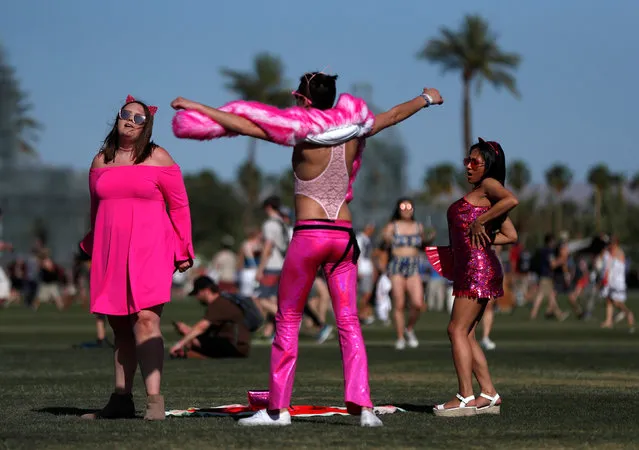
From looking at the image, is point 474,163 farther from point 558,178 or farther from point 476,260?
point 558,178

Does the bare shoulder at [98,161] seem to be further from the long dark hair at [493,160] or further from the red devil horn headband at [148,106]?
the long dark hair at [493,160]

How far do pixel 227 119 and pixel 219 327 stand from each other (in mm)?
9505

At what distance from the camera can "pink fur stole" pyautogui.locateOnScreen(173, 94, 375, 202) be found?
8.98 m

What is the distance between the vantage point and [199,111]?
8.95 metres

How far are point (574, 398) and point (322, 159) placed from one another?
11.8ft

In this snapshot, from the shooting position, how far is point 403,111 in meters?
9.65

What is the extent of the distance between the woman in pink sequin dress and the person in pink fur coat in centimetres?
130

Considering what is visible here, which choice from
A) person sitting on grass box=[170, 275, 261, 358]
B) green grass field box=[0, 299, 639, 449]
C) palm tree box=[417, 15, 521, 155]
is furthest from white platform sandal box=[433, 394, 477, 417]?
palm tree box=[417, 15, 521, 155]

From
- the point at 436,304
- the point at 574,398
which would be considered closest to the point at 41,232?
the point at 436,304

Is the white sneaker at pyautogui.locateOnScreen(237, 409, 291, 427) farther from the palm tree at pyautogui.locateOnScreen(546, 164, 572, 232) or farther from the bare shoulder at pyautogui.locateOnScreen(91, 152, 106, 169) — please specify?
the palm tree at pyautogui.locateOnScreen(546, 164, 572, 232)

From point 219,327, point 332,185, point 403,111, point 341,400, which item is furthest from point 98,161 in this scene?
point 219,327

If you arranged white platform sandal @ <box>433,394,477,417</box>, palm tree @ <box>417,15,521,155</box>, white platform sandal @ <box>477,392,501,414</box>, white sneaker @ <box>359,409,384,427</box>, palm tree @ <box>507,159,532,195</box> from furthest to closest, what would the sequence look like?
palm tree @ <box>507,159,532,195</box> → palm tree @ <box>417,15,521,155</box> → white platform sandal @ <box>477,392,501,414</box> → white platform sandal @ <box>433,394,477,417</box> → white sneaker @ <box>359,409,384,427</box>

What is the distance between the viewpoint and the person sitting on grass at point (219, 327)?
17984 millimetres

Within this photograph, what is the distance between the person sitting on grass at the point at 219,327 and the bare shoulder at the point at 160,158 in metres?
7.91
